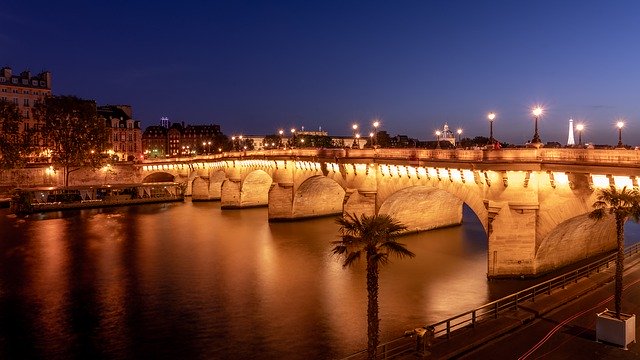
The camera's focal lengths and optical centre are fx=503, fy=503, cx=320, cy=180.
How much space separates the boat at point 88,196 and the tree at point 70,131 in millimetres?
9730

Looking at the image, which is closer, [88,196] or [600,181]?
[600,181]

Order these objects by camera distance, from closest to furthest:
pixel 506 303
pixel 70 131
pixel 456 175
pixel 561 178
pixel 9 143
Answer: pixel 506 303, pixel 561 178, pixel 456 175, pixel 9 143, pixel 70 131

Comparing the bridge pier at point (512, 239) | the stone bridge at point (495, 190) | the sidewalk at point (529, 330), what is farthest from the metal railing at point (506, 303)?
the stone bridge at point (495, 190)

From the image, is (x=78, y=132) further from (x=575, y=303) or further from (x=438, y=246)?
(x=575, y=303)

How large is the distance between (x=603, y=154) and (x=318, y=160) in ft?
105

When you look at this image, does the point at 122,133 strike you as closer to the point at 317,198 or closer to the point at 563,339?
the point at 317,198

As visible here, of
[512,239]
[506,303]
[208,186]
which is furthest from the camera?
[208,186]

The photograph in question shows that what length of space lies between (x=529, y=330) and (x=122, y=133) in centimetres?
12065

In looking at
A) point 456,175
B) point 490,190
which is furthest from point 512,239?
point 456,175

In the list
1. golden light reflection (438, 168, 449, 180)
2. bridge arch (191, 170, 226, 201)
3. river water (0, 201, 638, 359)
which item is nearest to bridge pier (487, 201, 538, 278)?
river water (0, 201, 638, 359)

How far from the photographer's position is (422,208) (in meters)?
47.6

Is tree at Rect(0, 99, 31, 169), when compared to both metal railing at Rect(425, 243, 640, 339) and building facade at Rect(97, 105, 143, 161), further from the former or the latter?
metal railing at Rect(425, 243, 640, 339)

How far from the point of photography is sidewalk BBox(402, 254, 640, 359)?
701 inches

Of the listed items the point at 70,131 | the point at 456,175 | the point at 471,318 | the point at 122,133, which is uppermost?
the point at 122,133
